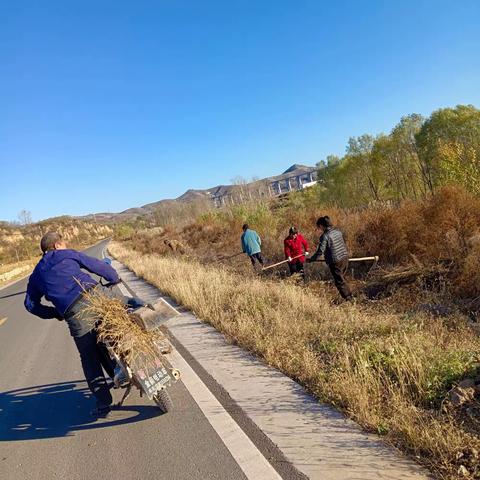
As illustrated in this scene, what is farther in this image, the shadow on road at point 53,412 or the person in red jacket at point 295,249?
the person in red jacket at point 295,249

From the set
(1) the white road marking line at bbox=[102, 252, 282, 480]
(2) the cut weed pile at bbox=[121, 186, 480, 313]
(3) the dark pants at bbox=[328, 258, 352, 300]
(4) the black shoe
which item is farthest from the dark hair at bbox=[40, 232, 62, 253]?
(2) the cut weed pile at bbox=[121, 186, 480, 313]

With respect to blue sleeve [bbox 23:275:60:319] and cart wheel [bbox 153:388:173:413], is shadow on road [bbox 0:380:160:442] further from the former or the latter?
blue sleeve [bbox 23:275:60:319]

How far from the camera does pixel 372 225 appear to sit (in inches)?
467

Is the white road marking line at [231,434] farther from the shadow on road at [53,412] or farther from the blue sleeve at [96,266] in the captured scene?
the blue sleeve at [96,266]

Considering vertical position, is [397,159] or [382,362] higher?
[397,159]

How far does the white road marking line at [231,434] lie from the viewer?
3.23 m

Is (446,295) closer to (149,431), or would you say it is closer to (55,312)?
(149,431)

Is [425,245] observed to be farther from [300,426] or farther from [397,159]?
[397,159]

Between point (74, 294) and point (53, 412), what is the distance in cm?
169

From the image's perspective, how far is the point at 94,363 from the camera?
4.70 metres

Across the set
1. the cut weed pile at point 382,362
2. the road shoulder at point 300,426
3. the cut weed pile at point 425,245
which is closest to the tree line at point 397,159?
the cut weed pile at point 425,245

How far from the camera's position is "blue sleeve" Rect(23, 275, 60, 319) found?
4.68 m

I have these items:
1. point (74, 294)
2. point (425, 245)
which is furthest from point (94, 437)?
point (425, 245)

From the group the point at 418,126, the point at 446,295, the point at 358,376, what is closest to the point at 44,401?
the point at 358,376
